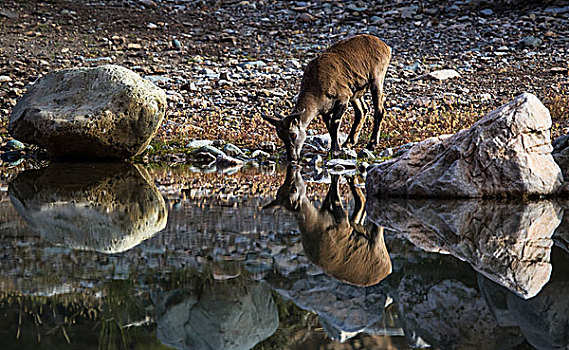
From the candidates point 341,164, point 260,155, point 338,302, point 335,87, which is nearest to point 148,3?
point 260,155

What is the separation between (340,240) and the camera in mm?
4477

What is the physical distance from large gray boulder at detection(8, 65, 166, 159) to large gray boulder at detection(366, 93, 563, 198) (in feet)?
18.7

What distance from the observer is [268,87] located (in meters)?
17.8

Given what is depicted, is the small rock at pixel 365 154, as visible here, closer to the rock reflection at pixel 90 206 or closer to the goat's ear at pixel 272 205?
the rock reflection at pixel 90 206

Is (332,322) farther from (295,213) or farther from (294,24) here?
(294,24)

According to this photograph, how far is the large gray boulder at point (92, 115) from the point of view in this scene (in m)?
10.8

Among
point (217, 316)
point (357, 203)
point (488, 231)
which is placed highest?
point (217, 316)

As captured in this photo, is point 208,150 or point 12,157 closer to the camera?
point 12,157

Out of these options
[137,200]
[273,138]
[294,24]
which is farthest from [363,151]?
[294,24]

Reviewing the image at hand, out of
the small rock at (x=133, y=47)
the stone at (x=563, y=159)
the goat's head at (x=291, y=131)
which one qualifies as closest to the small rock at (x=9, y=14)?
the small rock at (x=133, y=47)

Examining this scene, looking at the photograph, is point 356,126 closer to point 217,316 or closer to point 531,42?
point 531,42

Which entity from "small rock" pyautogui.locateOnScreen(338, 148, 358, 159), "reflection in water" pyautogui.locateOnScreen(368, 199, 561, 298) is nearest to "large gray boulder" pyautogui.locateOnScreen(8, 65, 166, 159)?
"small rock" pyautogui.locateOnScreen(338, 148, 358, 159)

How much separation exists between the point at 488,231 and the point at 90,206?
3.62 meters

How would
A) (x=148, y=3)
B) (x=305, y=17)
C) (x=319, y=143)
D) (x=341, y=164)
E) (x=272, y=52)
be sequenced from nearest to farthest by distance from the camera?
1. (x=341, y=164)
2. (x=319, y=143)
3. (x=272, y=52)
4. (x=305, y=17)
5. (x=148, y=3)
